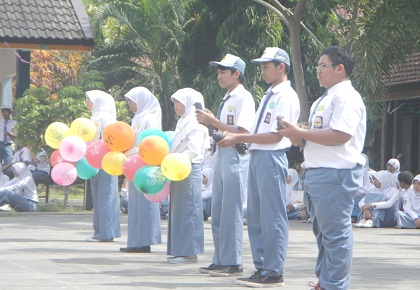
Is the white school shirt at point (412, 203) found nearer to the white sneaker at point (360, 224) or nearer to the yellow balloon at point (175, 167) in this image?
the white sneaker at point (360, 224)

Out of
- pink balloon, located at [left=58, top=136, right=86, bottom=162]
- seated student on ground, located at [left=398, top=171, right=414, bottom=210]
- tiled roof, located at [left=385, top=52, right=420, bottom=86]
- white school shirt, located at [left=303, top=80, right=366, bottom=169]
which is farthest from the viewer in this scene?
tiled roof, located at [left=385, top=52, right=420, bottom=86]

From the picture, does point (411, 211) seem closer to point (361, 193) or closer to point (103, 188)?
point (361, 193)

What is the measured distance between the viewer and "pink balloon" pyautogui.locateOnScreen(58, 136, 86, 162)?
41.8ft

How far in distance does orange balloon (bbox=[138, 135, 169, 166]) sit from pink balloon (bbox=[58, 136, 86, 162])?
2112 mm

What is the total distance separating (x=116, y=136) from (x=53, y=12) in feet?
33.8

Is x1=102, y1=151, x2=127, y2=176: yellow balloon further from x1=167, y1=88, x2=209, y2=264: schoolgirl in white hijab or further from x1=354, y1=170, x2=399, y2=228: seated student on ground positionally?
x1=354, y1=170, x2=399, y2=228: seated student on ground

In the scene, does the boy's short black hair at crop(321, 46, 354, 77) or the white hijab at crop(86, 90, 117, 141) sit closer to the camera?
the boy's short black hair at crop(321, 46, 354, 77)

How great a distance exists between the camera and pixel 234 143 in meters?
9.18

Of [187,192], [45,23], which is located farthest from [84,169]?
[45,23]

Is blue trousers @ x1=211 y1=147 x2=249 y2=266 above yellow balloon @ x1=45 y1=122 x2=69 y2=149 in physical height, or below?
below

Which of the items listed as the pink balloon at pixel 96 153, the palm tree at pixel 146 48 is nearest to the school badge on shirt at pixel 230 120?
the pink balloon at pixel 96 153

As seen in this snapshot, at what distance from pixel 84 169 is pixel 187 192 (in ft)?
8.29

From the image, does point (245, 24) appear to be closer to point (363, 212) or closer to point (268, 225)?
point (363, 212)

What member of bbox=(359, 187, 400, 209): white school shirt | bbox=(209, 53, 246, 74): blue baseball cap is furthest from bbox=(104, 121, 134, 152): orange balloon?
bbox=(359, 187, 400, 209): white school shirt
